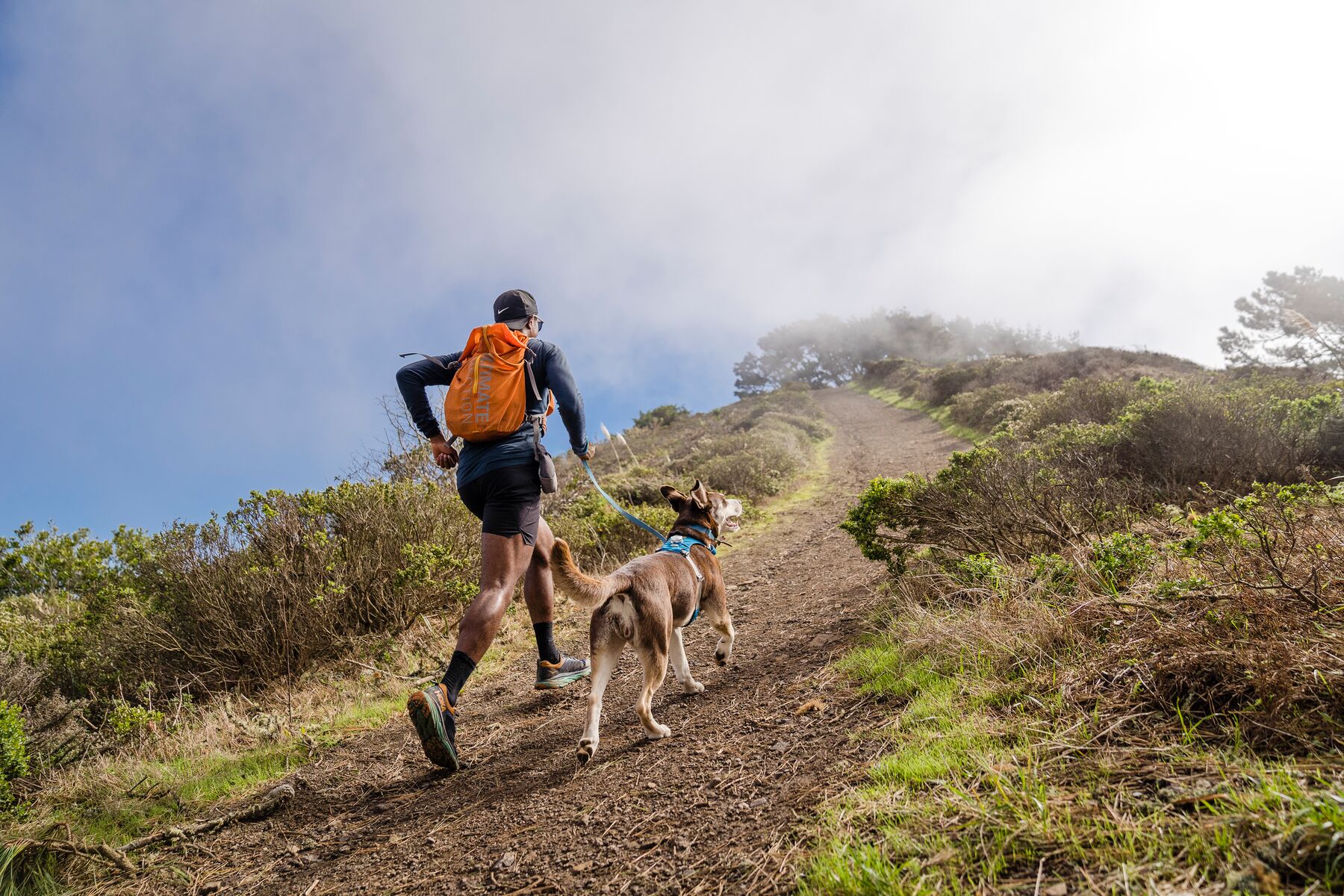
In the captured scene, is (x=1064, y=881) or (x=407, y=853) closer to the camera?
(x=1064, y=881)

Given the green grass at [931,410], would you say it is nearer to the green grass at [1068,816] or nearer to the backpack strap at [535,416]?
the backpack strap at [535,416]

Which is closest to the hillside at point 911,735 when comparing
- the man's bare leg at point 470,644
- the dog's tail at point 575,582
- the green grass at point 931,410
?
the man's bare leg at point 470,644

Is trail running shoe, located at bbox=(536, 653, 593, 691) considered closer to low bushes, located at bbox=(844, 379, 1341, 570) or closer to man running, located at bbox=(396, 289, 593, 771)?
man running, located at bbox=(396, 289, 593, 771)

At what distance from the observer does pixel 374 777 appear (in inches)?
142

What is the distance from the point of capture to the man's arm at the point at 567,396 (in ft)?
12.9

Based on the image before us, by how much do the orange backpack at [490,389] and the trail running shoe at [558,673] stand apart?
1722 mm

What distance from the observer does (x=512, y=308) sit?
4.07m

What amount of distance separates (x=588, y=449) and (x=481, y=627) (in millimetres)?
1378

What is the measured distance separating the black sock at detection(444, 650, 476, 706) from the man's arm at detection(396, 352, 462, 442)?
1.45 m

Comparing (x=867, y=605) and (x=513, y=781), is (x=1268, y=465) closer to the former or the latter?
(x=867, y=605)

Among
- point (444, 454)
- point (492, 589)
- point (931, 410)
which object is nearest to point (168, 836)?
point (492, 589)

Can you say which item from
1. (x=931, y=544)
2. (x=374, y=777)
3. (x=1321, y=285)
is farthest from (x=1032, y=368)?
(x=1321, y=285)

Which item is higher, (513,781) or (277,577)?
(277,577)

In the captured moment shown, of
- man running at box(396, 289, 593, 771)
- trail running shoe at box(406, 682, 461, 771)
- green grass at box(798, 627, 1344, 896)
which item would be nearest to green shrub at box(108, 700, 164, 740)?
man running at box(396, 289, 593, 771)
